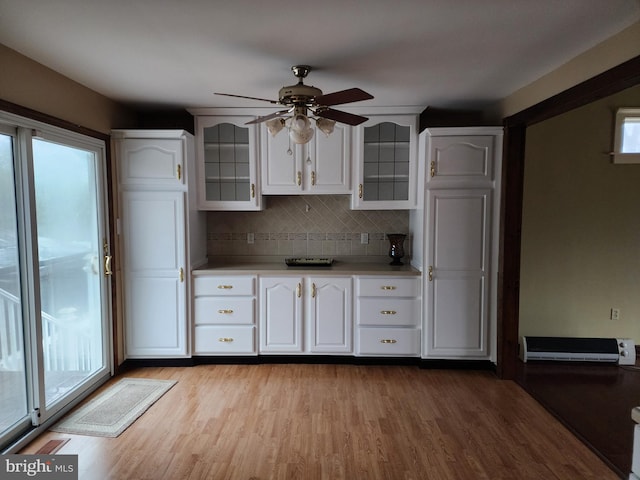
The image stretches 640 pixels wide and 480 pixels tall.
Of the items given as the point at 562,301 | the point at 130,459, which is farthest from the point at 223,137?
the point at 562,301

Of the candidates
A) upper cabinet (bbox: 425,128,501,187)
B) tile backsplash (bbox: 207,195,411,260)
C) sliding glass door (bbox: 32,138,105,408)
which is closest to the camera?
sliding glass door (bbox: 32,138,105,408)

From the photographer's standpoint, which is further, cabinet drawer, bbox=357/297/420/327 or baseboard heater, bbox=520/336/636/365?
baseboard heater, bbox=520/336/636/365

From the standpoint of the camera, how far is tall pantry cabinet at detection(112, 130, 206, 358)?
329 cm

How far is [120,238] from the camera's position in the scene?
3338mm

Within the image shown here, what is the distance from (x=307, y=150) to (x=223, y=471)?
2.58 m

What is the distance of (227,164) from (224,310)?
53.9 inches

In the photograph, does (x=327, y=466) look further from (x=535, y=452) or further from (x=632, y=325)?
(x=632, y=325)

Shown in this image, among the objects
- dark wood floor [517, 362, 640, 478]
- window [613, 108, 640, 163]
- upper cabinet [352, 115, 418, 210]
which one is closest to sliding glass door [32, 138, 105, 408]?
upper cabinet [352, 115, 418, 210]

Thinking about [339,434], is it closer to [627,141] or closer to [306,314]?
[306,314]

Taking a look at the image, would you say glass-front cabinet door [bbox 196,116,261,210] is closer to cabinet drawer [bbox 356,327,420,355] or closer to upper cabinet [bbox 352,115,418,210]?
upper cabinet [bbox 352,115,418,210]

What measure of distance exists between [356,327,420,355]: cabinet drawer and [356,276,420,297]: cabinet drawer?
0.33m

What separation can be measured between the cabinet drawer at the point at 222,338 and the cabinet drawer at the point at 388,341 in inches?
40.6

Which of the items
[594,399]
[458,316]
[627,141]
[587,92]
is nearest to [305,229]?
[458,316]

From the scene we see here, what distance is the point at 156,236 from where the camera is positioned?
335 cm
